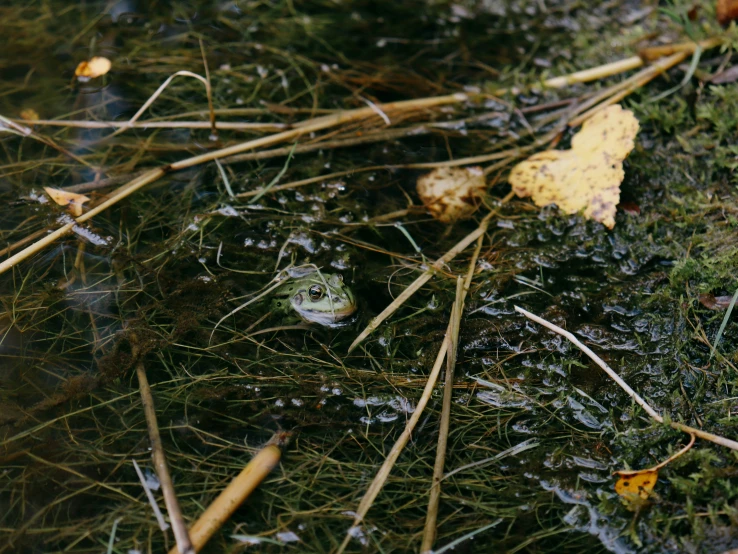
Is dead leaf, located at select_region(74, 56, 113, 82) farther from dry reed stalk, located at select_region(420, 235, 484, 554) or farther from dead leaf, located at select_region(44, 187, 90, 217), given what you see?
dry reed stalk, located at select_region(420, 235, 484, 554)

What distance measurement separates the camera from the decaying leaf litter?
2080 mm

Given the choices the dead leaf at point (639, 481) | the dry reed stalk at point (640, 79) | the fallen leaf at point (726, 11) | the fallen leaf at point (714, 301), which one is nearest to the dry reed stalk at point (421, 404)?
the dead leaf at point (639, 481)

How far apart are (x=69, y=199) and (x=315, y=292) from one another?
1.29 metres

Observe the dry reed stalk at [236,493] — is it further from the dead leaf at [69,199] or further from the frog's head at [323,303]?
the dead leaf at [69,199]

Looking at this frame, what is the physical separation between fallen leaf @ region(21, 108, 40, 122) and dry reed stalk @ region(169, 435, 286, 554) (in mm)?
2347

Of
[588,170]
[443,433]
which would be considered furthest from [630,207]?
[443,433]

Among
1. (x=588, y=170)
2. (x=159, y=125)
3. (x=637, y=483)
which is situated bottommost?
(x=637, y=483)

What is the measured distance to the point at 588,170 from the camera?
10.2ft

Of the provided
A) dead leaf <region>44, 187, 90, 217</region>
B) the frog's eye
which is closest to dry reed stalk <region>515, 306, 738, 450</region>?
the frog's eye

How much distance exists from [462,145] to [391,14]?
54.9 inches

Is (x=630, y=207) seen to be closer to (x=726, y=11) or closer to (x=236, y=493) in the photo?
(x=726, y=11)

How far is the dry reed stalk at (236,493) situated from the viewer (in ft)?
6.41

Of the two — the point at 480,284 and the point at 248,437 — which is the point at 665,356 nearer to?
the point at 480,284

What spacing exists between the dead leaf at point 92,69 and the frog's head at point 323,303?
6.72ft
